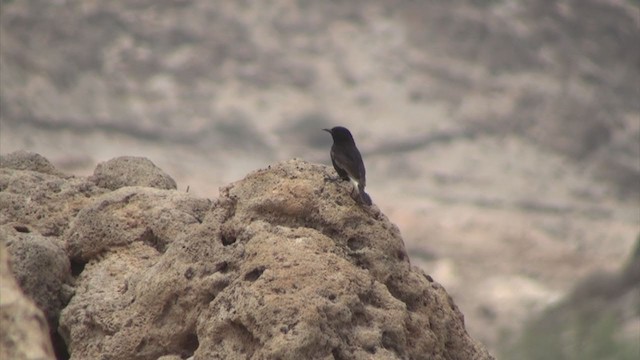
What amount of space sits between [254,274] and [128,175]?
2295 mm

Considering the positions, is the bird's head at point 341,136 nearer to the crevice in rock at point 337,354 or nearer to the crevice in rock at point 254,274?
the crevice in rock at point 254,274

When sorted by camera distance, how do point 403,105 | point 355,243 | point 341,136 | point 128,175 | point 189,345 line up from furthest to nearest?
point 403,105, point 128,175, point 341,136, point 355,243, point 189,345

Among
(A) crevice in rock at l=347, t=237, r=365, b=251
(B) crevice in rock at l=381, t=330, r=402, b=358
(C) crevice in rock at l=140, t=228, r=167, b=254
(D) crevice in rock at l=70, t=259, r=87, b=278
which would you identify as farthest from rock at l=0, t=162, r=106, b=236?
(B) crevice in rock at l=381, t=330, r=402, b=358

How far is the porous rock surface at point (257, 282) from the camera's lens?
6.85m

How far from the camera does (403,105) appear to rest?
4281 centimetres

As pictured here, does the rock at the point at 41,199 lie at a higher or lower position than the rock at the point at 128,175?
lower

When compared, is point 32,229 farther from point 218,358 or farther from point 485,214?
point 485,214

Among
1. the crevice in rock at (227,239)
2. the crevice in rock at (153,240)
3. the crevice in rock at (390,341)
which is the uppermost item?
the crevice in rock at (153,240)

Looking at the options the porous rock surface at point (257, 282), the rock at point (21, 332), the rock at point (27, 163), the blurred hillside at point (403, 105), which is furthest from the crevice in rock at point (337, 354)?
the blurred hillside at point (403, 105)

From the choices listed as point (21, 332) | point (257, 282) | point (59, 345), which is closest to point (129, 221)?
point (59, 345)

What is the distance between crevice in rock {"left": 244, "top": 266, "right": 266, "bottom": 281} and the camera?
6996mm

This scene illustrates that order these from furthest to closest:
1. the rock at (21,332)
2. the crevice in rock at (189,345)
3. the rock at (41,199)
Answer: the rock at (41,199) → the crevice in rock at (189,345) → the rock at (21,332)

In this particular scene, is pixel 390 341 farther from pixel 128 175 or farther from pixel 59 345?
pixel 128 175

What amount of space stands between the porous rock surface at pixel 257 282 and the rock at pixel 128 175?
30.0 inches
